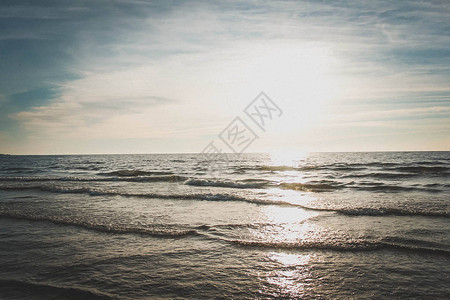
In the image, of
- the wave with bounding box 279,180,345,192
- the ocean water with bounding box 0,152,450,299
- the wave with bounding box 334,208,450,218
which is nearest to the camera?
the ocean water with bounding box 0,152,450,299

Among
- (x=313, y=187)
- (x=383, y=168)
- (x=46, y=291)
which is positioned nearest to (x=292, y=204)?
(x=313, y=187)

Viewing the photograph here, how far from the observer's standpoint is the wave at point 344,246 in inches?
194

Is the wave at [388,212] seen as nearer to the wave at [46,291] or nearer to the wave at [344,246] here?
the wave at [344,246]

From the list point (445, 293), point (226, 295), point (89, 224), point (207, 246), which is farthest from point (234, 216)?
point (445, 293)

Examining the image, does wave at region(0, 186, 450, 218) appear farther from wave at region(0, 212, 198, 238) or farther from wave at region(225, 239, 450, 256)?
wave at region(0, 212, 198, 238)

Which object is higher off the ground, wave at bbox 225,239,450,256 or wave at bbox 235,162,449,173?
wave at bbox 235,162,449,173

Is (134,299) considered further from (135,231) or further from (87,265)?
(135,231)

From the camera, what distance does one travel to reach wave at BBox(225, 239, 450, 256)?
494cm

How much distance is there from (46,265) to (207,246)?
2.83 meters

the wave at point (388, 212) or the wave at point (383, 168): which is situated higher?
the wave at point (383, 168)

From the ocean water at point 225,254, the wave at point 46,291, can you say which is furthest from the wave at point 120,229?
the wave at point 46,291

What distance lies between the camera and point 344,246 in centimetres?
514

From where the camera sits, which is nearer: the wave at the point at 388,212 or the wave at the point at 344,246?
the wave at the point at 344,246

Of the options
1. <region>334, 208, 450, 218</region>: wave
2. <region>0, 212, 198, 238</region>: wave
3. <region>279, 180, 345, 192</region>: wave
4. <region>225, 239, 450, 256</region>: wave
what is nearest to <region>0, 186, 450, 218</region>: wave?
<region>334, 208, 450, 218</region>: wave
